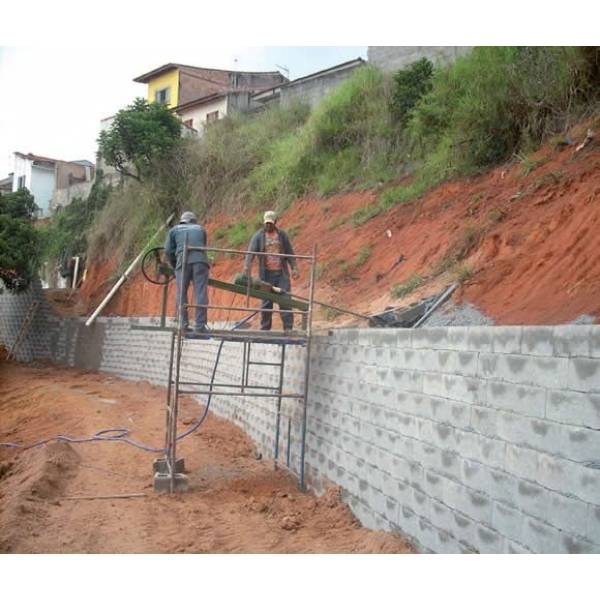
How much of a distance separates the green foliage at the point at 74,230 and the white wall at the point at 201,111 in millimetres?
4998

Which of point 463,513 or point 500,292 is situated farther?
point 500,292

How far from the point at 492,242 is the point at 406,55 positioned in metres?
8.80

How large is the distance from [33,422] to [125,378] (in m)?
4.69

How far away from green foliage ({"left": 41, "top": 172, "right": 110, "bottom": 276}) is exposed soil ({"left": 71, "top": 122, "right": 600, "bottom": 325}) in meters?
14.1

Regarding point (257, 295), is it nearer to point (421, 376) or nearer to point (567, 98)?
point (421, 376)

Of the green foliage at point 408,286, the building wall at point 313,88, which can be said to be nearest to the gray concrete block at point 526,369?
the green foliage at point 408,286

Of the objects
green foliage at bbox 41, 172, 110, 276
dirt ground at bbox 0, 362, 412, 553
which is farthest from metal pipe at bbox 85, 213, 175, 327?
dirt ground at bbox 0, 362, 412, 553

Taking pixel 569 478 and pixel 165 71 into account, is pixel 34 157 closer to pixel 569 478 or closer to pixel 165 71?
pixel 165 71

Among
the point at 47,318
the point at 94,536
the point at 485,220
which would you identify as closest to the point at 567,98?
the point at 485,220

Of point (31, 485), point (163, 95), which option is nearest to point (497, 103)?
point (31, 485)

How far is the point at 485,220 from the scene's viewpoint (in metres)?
8.67

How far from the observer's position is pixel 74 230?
26.0 metres

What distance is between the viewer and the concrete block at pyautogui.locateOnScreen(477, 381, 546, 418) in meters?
3.03

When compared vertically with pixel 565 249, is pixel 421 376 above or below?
below
